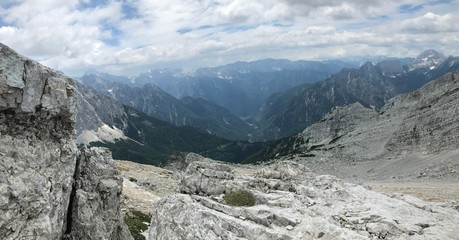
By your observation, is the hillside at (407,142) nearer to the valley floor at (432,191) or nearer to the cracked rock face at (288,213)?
the valley floor at (432,191)

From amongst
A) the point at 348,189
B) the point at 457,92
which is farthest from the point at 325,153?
the point at 348,189

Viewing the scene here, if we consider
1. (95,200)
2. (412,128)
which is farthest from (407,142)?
(95,200)

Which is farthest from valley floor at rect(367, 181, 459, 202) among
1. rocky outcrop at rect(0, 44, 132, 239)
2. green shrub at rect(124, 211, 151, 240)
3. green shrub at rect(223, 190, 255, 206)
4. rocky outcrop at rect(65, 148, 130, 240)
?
rocky outcrop at rect(0, 44, 132, 239)

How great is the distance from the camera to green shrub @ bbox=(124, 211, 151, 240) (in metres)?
34.5

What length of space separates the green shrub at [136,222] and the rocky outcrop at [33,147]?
12562 millimetres

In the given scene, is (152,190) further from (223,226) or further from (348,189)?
(223,226)

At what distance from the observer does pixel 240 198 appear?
23328 mm

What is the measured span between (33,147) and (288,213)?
46.1 ft

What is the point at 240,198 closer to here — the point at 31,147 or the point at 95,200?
the point at 95,200

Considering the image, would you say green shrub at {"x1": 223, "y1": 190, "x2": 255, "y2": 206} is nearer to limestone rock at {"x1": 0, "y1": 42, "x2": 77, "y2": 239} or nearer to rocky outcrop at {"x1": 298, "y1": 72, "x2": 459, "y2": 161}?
limestone rock at {"x1": 0, "y1": 42, "x2": 77, "y2": 239}

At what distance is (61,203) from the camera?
2178cm

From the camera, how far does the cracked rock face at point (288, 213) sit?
20.2 m

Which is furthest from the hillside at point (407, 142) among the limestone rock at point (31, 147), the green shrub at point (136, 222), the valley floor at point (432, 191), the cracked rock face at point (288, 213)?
the limestone rock at point (31, 147)

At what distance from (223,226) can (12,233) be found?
10059mm
